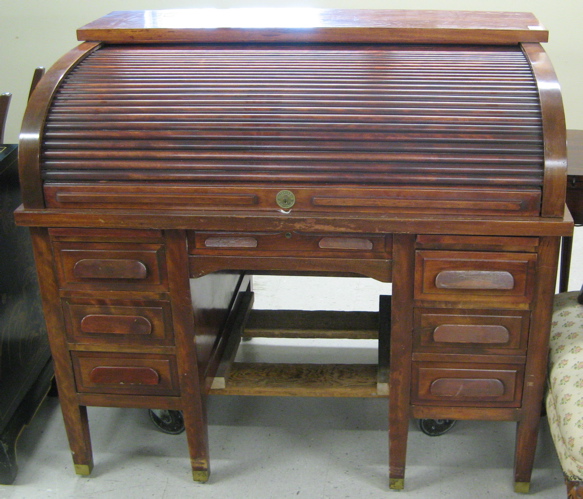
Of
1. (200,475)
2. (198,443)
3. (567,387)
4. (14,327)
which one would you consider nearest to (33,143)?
(14,327)

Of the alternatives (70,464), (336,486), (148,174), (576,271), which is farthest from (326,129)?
(576,271)

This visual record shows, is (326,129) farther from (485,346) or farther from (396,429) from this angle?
(396,429)

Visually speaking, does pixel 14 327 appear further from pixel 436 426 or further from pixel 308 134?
pixel 436 426

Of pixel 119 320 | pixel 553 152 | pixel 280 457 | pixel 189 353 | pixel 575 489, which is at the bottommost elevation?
pixel 280 457

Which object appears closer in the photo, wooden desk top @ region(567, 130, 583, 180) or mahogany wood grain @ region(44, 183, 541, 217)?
mahogany wood grain @ region(44, 183, 541, 217)

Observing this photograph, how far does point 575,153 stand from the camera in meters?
2.25

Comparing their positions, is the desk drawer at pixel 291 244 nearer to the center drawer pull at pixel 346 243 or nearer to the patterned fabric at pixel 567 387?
the center drawer pull at pixel 346 243

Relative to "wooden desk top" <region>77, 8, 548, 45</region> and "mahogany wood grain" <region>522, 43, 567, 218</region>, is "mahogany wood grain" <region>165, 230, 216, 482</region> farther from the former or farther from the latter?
"mahogany wood grain" <region>522, 43, 567, 218</region>

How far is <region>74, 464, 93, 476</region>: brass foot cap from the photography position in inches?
89.4

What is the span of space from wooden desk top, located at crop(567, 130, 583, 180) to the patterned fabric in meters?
0.43

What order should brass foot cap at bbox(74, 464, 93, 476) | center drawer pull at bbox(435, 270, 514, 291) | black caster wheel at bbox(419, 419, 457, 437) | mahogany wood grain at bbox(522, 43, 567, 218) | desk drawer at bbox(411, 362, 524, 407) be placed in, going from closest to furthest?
mahogany wood grain at bbox(522, 43, 567, 218), center drawer pull at bbox(435, 270, 514, 291), desk drawer at bbox(411, 362, 524, 407), brass foot cap at bbox(74, 464, 93, 476), black caster wheel at bbox(419, 419, 457, 437)

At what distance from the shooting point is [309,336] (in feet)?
8.71

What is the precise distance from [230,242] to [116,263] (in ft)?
1.06

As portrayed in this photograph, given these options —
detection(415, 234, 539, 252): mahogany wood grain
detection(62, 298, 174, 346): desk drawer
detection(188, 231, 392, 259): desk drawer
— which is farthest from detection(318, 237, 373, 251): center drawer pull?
detection(62, 298, 174, 346): desk drawer
